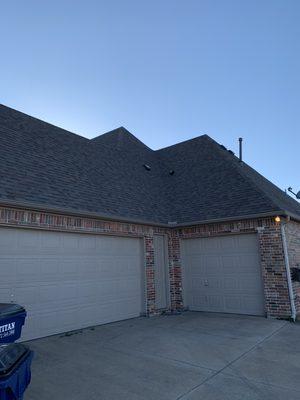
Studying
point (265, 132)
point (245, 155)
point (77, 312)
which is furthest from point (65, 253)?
point (265, 132)

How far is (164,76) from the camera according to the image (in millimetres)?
14383

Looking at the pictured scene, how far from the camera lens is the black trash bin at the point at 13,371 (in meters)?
2.63

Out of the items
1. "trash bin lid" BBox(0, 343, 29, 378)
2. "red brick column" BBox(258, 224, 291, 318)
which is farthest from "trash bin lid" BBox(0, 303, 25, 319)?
"red brick column" BBox(258, 224, 291, 318)

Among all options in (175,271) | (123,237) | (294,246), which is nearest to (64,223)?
(123,237)

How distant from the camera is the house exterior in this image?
7176 mm

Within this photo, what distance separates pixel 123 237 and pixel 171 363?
492cm

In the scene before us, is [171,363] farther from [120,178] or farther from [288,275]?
[120,178]

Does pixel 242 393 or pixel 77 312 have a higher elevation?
pixel 77 312

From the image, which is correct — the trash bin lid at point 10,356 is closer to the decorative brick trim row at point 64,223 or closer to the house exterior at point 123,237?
the house exterior at point 123,237

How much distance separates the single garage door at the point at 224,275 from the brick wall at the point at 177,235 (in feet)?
0.89

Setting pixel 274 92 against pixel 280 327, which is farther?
pixel 274 92

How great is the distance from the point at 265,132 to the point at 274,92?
2853mm

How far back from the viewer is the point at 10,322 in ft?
11.1

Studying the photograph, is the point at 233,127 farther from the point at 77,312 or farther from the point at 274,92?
the point at 77,312
